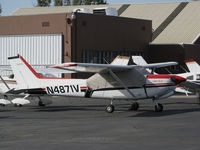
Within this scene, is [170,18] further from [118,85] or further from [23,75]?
[118,85]

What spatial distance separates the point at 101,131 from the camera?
1221 centimetres

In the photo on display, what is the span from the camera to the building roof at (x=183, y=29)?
44188 millimetres

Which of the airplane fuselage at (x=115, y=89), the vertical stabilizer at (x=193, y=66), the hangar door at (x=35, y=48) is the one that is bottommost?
the hangar door at (x=35, y=48)

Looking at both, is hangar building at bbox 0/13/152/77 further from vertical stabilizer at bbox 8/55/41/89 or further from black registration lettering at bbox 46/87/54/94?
black registration lettering at bbox 46/87/54/94

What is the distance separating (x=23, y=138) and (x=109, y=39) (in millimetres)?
27860

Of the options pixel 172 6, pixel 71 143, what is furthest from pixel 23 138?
pixel 172 6

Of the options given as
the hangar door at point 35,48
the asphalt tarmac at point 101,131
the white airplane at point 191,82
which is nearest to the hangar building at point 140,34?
the hangar door at point 35,48

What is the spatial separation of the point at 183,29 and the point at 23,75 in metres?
29.2

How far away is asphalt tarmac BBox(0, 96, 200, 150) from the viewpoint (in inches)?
388

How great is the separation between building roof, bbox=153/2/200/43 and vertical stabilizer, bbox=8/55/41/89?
26783 mm

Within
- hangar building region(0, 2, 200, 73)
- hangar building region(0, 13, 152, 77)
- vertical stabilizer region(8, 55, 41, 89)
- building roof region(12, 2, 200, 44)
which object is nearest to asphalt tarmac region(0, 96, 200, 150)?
vertical stabilizer region(8, 55, 41, 89)

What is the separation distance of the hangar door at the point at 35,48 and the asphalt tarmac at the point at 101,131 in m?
17.8

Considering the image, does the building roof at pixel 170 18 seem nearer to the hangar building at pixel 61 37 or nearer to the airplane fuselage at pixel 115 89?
the hangar building at pixel 61 37

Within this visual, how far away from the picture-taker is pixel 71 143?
10.1m
